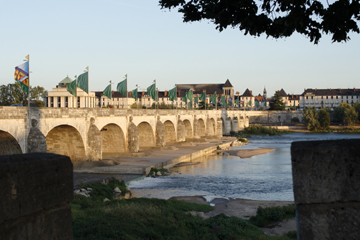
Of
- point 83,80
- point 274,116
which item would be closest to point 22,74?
point 83,80

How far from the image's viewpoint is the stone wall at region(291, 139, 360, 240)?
3422 mm

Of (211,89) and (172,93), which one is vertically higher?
(211,89)

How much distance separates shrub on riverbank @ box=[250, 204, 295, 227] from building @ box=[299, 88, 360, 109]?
145 meters

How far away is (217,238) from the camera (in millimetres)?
10953

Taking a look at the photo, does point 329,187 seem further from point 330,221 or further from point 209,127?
point 209,127

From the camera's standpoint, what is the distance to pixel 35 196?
3.31 meters

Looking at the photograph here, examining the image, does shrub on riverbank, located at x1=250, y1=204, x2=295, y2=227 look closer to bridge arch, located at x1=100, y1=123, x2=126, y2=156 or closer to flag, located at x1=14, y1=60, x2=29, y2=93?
flag, located at x1=14, y1=60, x2=29, y2=93

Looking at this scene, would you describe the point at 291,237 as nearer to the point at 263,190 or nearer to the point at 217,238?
the point at 217,238

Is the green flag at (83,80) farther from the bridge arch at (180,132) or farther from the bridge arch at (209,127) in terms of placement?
the bridge arch at (209,127)

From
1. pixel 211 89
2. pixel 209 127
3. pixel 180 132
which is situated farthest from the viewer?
pixel 211 89

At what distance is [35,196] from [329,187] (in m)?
2.55

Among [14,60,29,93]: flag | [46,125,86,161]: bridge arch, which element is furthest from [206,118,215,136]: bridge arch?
[14,60,29,93]: flag

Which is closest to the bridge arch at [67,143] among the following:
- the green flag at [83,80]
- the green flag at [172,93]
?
the green flag at [83,80]

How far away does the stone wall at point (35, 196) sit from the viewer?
3.08 meters
